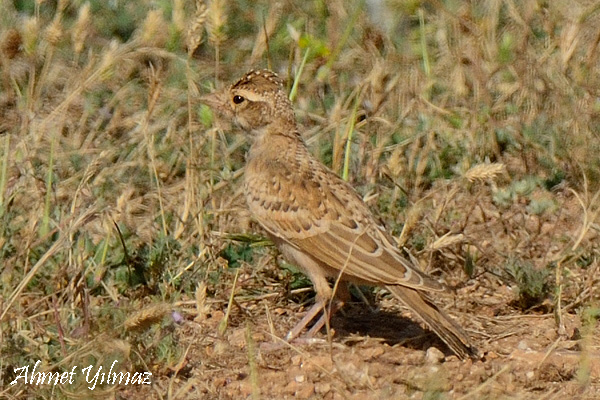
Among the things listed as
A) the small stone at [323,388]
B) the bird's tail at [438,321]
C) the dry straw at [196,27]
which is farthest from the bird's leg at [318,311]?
the dry straw at [196,27]

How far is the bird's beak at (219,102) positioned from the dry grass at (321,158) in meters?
0.15

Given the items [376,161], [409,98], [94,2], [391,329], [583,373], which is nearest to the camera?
[583,373]

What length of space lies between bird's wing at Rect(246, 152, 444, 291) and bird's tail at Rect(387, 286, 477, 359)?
0.11 m

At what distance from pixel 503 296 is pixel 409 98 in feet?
6.88

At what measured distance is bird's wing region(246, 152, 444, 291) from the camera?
17.7 ft

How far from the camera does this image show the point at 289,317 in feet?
20.0

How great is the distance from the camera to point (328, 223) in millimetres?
5684

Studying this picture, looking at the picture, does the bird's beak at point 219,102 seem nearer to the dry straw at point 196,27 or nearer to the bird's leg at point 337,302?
the dry straw at point 196,27

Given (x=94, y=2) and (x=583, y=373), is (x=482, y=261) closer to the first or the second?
(x=583, y=373)

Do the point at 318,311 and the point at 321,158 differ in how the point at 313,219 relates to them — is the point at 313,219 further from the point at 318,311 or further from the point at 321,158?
the point at 321,158

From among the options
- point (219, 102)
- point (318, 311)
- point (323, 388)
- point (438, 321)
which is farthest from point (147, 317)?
point (219, 102)

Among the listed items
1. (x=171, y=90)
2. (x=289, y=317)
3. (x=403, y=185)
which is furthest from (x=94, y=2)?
(x=289, y=317)

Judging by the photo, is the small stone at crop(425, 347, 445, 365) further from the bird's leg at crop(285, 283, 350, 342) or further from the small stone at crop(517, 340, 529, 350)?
the bird's leg at crop(285, 283, 350, 342)

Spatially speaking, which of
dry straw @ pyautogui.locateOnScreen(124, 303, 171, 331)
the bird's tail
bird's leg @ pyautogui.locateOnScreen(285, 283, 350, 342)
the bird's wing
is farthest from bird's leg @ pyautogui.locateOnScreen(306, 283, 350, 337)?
dry straw @ pyautogui.locateOnScreen(124, 303, 171, 331)
